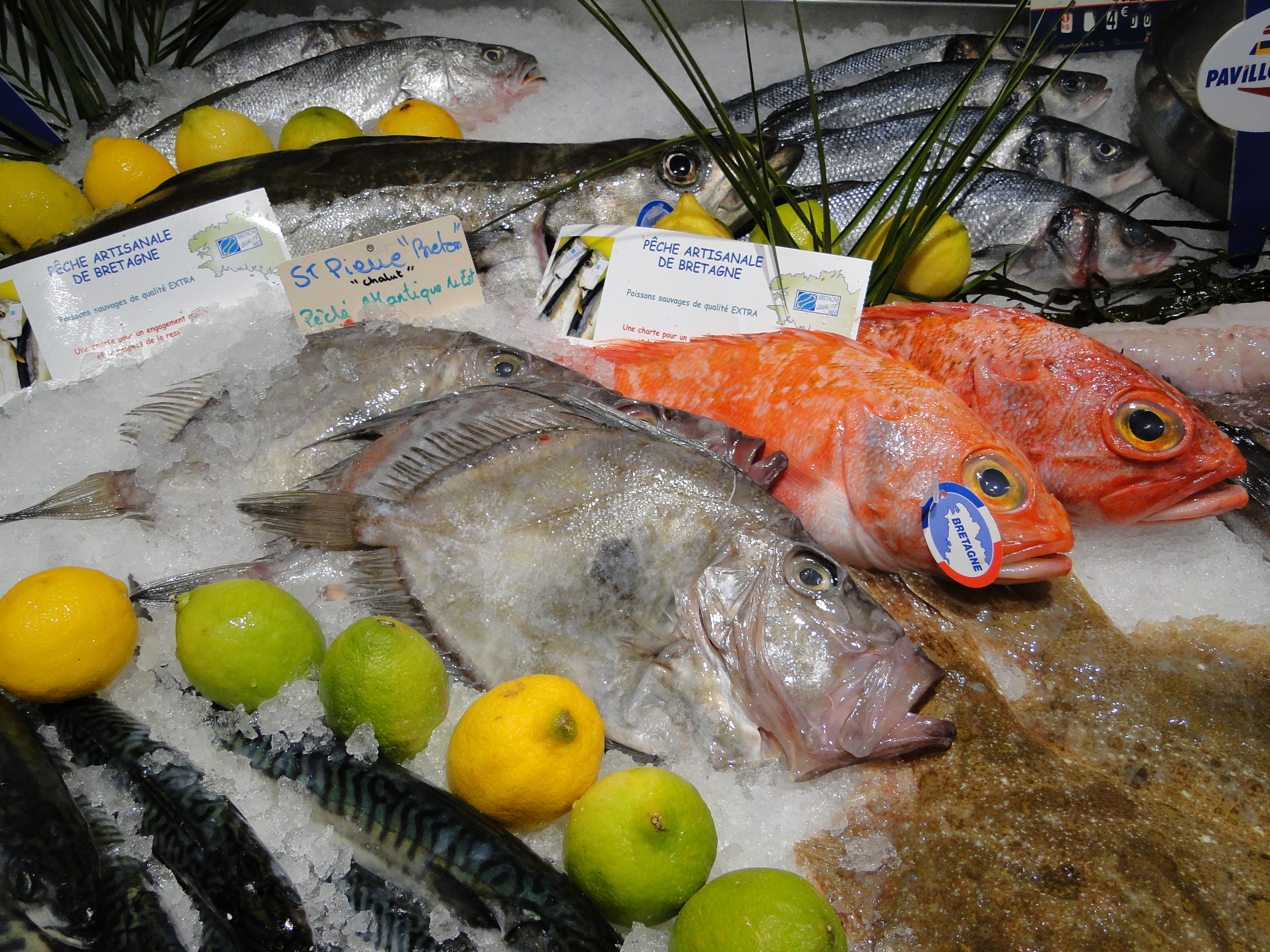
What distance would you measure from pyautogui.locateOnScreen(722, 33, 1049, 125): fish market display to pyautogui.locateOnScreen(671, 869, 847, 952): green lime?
3723mm

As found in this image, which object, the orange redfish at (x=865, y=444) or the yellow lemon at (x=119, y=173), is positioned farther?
the yellow lemon at (x=119, y=173)

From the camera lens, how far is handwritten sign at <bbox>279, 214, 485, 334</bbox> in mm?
2375

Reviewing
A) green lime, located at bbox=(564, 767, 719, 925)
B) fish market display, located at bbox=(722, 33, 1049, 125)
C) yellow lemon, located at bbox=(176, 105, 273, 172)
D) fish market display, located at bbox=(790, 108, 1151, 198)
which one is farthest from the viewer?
fish market display, located at bbox=(722, 33, 1049, 125)

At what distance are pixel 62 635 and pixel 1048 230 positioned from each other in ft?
11.6

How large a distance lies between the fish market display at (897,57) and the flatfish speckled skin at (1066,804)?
310 cm

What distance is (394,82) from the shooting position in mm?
3764

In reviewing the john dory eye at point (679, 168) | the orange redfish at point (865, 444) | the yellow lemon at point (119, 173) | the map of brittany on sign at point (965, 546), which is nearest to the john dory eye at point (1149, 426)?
the orange redfish at point (865, 444)

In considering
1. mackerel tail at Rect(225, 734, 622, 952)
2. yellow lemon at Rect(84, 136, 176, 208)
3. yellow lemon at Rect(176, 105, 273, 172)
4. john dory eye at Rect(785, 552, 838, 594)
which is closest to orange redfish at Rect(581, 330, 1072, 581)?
john dory eye at Rect(785, 552, 838, 594)

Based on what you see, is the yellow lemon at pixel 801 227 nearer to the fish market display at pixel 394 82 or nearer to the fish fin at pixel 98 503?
the fish market display at pixel 394 82

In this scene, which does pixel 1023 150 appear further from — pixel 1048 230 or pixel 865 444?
pixel 865 444

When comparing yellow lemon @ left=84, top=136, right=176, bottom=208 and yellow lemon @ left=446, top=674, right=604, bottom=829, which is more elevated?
yellow lemon @ left=84, top=136, right=176, bottom=208

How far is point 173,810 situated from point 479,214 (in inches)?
83.9

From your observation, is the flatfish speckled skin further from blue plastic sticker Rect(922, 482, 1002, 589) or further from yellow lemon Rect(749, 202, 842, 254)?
yellow lemon Rect(749, 202, 842, 254)

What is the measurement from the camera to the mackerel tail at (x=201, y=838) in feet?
3.92
